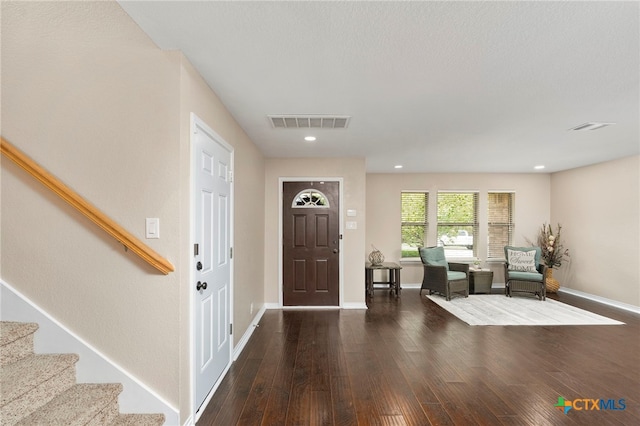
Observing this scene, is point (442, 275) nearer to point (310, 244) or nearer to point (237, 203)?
point (310, 244)

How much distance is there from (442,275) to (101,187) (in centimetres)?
545

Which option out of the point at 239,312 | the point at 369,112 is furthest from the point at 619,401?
the point at 239,312

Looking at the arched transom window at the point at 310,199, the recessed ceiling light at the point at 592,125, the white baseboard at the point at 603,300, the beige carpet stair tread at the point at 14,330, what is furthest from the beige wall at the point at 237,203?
the white baseboard at the point at 603,300

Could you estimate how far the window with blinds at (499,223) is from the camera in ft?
23.3

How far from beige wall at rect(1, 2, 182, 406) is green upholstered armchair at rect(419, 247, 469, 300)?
4985mm

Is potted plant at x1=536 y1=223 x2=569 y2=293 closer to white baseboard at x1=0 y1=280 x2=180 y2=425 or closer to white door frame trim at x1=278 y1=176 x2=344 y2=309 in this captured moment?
white door frame trim at x1=278 y1=176 x2=344 y2=309

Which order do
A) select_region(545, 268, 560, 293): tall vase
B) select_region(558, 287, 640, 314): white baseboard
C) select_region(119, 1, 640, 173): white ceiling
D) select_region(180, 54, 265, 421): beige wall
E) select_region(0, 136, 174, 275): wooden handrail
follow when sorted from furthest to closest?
select_region(545, 268, 560, 293): tall vase
select_region(558, 287, 640, 314): white baseboard
select_region(180, 54, 265, 421): beige wall
select_region(0, 136, 174, 275): wooden handrail
select_region(119, 1, 640, 173): white ceiling

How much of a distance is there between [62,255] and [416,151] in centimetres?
431

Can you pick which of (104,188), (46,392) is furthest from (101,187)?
(46,392)

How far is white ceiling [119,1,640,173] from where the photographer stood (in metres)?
1.67

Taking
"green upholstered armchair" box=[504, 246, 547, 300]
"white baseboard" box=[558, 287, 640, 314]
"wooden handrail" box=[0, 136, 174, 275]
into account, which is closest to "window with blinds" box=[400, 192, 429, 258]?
"green upholstered armchair" box=[504, 246, 547, 300]

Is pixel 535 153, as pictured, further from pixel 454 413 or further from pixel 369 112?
pixel 454 413

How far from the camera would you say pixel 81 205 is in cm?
182

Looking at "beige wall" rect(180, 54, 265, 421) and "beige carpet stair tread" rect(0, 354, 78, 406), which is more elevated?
"beige wall" rect(180, 54, 265, 421)
